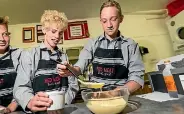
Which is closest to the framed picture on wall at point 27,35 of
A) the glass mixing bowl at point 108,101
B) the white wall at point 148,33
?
the white wall at point 148,33

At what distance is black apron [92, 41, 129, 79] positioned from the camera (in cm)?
123

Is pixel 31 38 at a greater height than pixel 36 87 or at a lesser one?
greater

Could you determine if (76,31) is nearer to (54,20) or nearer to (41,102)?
(54,20)

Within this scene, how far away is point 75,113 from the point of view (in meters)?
0.77

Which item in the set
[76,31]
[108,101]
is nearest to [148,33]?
[76,31]

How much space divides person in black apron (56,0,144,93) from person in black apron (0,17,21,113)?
1.32 feet

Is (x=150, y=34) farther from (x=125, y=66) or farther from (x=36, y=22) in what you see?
(x=125, y=66)

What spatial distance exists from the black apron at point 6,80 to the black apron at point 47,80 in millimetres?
199

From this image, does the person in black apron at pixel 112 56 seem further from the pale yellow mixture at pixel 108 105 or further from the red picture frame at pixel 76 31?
the red picture frame at pixel 76 31

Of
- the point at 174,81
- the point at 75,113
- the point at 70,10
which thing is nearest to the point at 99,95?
the point at 75,113

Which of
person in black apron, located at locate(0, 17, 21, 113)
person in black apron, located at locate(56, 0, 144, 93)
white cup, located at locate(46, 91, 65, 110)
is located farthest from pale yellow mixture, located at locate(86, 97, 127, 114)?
person in black apron, located at locate(0, 17, 21, 113)

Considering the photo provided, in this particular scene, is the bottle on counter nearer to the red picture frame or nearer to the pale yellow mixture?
the pale yellow mixture

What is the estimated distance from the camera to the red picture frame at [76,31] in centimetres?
268

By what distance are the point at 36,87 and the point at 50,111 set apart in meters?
0.42
